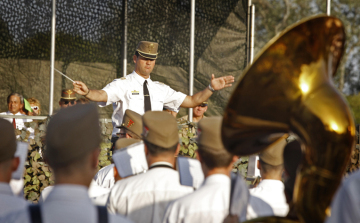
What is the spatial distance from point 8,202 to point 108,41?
6.28 metres

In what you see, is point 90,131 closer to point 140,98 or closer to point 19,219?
point 19,219

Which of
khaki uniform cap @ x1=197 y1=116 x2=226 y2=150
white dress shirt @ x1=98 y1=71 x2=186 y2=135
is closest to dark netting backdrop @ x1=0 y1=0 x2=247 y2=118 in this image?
white dress shirt @ x1=98 y1=71 x2=186 y2=135

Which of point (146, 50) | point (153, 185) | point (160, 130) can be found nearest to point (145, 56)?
point (146, 50)

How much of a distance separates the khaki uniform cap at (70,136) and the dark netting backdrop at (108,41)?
6231mm

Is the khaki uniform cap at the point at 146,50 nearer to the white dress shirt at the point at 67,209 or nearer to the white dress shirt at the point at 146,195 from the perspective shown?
the white dress shirt at the point at 146,195

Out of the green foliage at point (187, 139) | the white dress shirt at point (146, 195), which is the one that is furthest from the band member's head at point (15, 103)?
the white dress shirt at point (146, 195)

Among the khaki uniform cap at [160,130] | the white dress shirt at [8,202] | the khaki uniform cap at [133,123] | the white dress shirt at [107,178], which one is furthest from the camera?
the khaki uniform cap at [133,123]

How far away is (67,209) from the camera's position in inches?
50.1

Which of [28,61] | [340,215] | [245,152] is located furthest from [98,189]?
[28,61]

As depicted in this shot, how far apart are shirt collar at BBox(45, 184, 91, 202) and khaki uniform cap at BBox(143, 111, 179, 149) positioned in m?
1.11

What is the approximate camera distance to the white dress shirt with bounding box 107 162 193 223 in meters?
2.29

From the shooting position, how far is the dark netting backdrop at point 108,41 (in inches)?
289

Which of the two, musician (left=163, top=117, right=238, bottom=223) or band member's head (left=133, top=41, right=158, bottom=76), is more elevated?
band member's head (left=133, top=41, right=158, bottom=76)

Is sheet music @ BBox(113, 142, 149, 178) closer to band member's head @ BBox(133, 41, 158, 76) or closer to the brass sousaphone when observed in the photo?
the brass sousaphone
